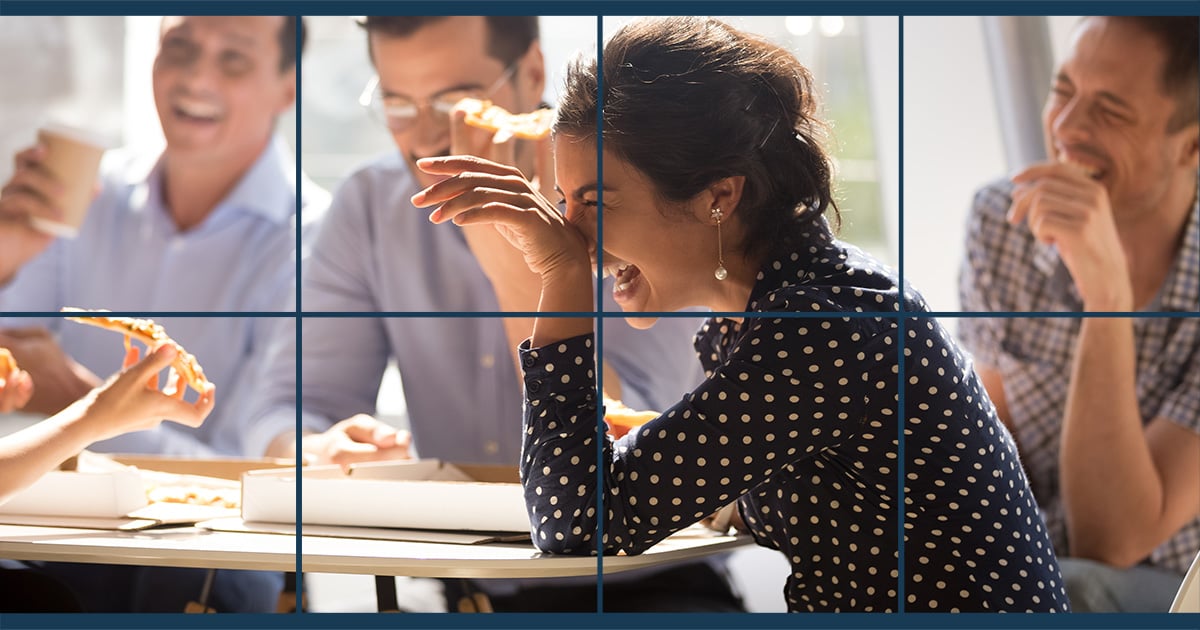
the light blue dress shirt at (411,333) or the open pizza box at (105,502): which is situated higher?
the light blue dress shirt at (411,333)

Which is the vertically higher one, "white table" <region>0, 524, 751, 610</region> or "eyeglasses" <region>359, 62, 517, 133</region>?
"eyeglasses" <region>359, 62, 517, 133</region>

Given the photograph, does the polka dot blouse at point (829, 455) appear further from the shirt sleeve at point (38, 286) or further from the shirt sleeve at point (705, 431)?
the shirt sleeve at point (38, 286)

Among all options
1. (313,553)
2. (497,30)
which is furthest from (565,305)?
(497,30)

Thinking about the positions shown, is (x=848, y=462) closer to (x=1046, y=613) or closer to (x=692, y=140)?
(x=1046, y=613)

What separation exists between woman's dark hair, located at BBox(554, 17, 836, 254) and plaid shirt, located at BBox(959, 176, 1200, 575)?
4.47ft

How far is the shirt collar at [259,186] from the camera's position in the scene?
3709 millimetres

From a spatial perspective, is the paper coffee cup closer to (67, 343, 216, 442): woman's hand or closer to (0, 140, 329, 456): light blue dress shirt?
(0, 140, 329, 456): light blue dress shirt

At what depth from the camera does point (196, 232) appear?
375 cm

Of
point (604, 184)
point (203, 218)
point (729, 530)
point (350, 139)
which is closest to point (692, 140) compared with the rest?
point (604, 184)

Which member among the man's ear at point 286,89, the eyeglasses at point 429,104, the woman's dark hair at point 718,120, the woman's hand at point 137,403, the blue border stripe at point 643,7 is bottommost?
the woman's hand at point 137,403

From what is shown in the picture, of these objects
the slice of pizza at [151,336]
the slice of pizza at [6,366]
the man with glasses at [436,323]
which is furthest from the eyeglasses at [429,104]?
the slice of pizza at [6,366]

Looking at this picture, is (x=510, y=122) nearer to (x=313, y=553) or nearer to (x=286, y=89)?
(x=313, y=553)

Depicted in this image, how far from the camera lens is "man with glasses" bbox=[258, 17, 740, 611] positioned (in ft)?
9.09

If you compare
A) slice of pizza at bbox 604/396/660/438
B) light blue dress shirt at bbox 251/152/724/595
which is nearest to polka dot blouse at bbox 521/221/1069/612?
slice of pizza at bbox 604/396/660/438
